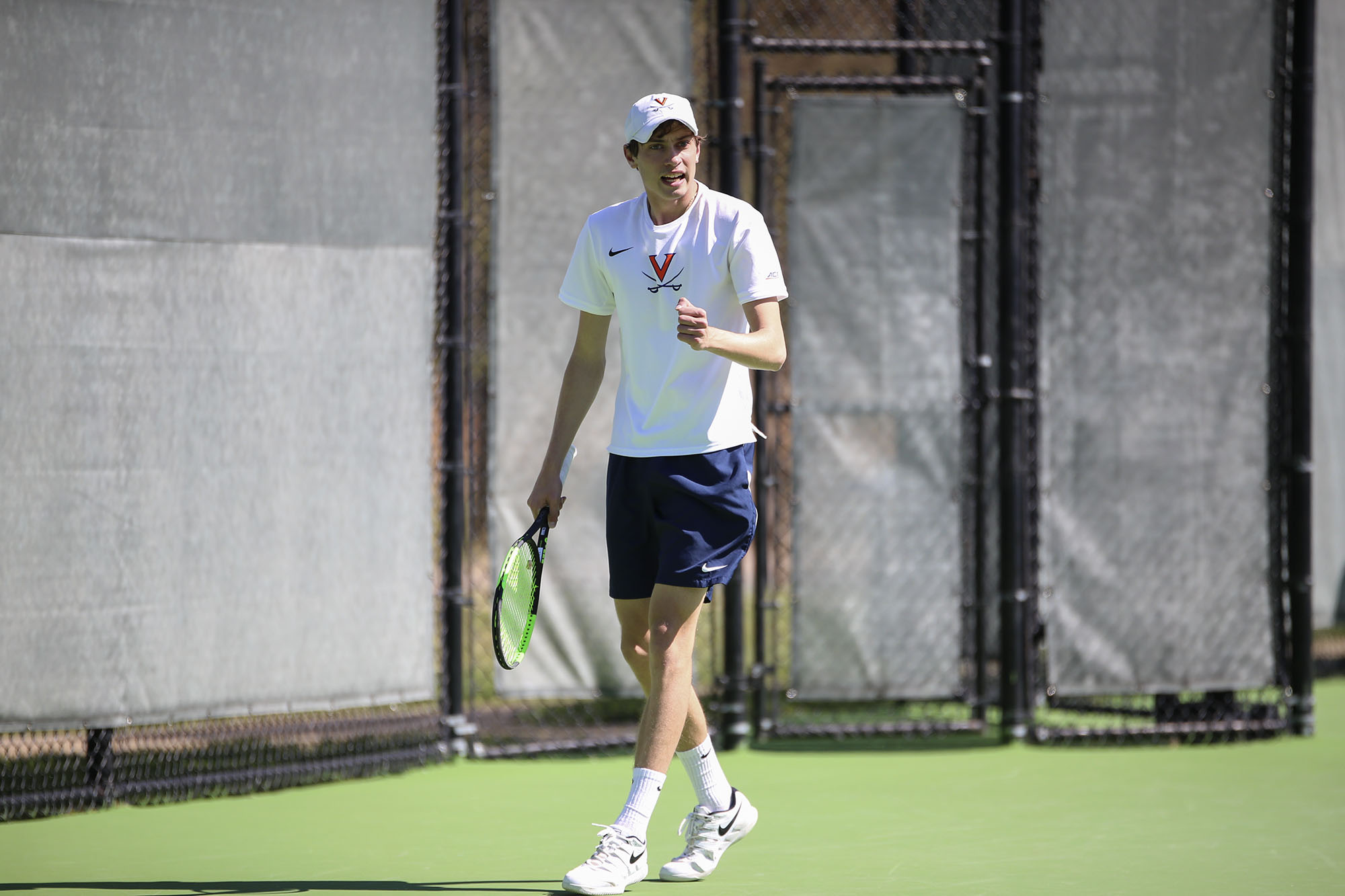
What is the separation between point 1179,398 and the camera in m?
6.39

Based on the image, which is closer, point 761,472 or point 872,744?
point 761,472

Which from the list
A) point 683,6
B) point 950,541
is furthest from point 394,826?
point 683,6

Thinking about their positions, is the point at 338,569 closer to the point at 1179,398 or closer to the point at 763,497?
the point at 763,497

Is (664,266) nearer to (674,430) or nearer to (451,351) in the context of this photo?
(674,430)

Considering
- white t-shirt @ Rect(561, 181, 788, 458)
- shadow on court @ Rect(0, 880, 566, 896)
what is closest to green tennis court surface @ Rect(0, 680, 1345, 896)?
shadow on court @ Rect(0, 880, 566, 896)

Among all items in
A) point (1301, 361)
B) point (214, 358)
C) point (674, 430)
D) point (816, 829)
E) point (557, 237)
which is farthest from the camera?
point (1301, 361)

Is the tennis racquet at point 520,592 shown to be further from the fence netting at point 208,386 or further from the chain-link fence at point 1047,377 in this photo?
the chain-link fence at point 1047,377

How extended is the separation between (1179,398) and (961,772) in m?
1.81

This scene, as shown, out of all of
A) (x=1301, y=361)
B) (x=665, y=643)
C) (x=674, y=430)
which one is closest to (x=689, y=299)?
(x=674, y=430)

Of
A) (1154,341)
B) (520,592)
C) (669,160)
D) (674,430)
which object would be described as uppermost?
(669,160)

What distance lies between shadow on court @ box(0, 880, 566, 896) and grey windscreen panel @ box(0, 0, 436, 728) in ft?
3.47

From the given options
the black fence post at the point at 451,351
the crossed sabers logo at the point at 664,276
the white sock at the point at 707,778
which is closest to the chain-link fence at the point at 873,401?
the black fence post at the point at 451,351

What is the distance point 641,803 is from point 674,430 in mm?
921

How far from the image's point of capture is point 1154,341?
251 inches
